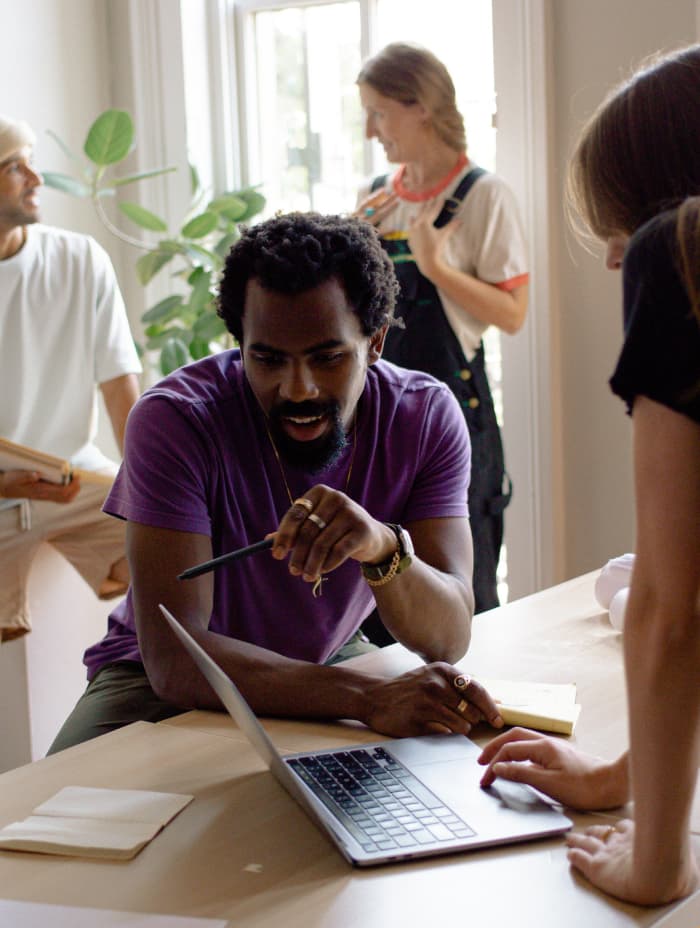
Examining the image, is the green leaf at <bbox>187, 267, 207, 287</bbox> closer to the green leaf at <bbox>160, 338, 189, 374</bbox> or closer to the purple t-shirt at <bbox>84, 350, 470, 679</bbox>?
the green leaf at <bbox>160, 338, 189, 374</bbox>

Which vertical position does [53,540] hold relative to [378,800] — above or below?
below

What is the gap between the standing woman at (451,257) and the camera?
286cm

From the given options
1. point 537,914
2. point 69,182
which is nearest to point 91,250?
Answer: point 69,182

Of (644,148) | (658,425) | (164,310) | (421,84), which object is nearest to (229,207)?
(164,310)

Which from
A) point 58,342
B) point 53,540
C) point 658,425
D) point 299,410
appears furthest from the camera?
point 58,342

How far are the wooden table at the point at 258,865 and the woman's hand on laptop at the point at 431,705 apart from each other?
23 mm

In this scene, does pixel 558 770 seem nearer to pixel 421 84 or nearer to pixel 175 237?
pixel 421 84

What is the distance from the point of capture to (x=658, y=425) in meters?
0.89

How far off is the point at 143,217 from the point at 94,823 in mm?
2865

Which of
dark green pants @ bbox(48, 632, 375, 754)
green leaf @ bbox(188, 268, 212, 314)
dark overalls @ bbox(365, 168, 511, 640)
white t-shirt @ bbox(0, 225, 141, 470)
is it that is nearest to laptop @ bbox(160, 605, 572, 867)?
dark green pants @ bbox(48, 632, 375, 754)

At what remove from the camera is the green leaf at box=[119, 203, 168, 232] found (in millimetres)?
3742

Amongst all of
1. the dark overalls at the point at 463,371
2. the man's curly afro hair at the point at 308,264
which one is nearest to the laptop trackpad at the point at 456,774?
the man's curly afro hair at the point at 308,264

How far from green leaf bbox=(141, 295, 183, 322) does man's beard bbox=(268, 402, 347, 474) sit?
2029 mm

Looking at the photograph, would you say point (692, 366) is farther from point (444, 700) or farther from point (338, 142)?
point (338, 142)
